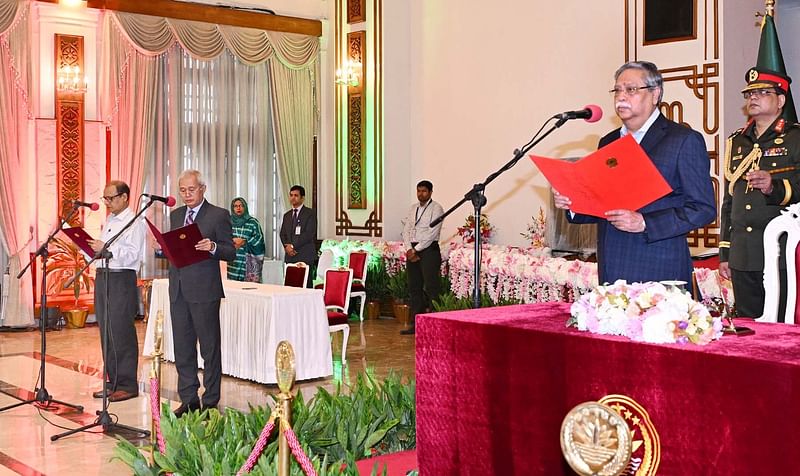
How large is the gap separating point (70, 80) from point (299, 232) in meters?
3.17

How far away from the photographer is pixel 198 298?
5.93 m

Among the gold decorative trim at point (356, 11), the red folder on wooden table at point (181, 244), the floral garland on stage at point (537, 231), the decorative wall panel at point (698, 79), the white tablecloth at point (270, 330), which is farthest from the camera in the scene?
the gold decorative trim at point (356, 11)

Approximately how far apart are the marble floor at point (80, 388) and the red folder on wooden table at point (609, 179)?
87.2 inches

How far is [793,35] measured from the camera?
30.2ft

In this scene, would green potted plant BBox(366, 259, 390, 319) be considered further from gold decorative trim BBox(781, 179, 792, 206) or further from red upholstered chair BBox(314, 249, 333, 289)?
gold decorative trim BBox(781, 179, 792, 206)

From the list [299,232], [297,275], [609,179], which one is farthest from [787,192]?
[299,232]

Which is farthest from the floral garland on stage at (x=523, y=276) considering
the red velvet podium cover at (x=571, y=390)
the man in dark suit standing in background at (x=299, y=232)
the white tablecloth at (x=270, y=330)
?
the red velvet podium cover at (x=571, y=390)

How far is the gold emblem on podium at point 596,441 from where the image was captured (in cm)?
137

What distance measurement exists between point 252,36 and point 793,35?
6.79 metres

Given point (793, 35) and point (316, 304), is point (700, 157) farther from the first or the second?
point (793, 35)

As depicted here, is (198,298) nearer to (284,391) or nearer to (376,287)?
(284,391)

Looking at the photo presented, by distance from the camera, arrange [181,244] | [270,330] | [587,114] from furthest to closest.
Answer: [270,330], [181,244], [587,114]

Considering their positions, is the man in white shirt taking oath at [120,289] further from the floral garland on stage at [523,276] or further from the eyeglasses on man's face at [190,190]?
the floral garland on stage at [523,276]

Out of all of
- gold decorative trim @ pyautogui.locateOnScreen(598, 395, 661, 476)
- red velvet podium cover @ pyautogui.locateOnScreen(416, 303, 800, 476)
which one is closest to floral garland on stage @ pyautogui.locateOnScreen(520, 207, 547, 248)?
red velvet podium cover @ pyautogui.locateOnScreen(416, 303, 800, 476)
